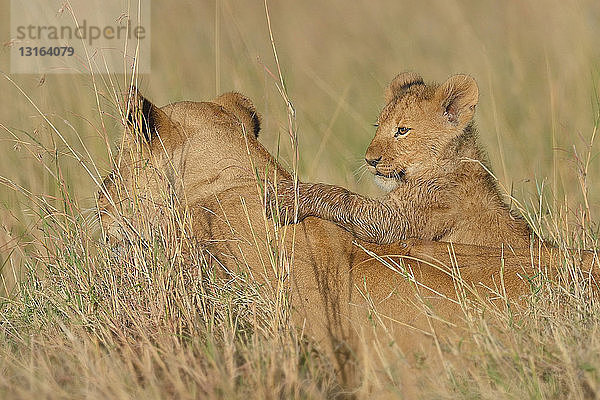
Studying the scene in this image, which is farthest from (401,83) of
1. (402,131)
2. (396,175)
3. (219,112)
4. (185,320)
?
(185,320)

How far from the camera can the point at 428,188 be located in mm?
3934

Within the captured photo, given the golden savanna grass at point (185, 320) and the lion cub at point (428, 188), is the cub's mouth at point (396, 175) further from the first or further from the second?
the golden savanna grass at point (185, 320)

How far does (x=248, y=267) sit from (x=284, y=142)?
→ 2921 millimetres

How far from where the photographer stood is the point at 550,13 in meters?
7.69

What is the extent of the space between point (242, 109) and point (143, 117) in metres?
0.67

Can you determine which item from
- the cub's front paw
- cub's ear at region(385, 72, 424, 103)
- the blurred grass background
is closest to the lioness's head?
the cub's front paw

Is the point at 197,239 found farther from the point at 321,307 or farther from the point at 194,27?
the point at 194,27

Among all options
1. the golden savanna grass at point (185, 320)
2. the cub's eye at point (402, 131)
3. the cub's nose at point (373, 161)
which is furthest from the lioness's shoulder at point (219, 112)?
the cub's eye at point (402, 131)

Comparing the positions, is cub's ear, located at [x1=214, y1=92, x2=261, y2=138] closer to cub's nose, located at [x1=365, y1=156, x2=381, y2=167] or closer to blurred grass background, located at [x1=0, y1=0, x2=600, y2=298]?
blurred grass background, located at [x1=0, y1=0, x2=600, y2=298]

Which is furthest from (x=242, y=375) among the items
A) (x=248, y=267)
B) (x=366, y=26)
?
(x=366, y=26)

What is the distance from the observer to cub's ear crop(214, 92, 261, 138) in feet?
13.3

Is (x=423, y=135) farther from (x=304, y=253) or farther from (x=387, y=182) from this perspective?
(x=304, y=253)

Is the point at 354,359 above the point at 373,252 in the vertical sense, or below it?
below

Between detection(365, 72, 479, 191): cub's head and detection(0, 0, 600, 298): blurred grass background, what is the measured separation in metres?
A: 0.42
